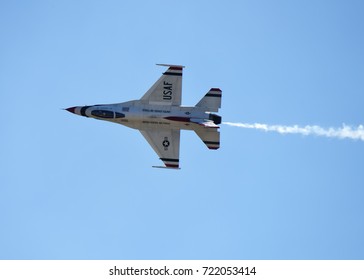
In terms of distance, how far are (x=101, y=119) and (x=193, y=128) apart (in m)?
6.56

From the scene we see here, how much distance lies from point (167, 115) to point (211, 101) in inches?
126

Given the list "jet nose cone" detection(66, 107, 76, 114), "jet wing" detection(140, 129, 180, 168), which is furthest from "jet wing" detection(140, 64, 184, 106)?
"jet nose cone" detection(66, 107, 76, 114)

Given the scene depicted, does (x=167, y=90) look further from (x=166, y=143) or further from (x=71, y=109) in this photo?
(x=71, y=109)

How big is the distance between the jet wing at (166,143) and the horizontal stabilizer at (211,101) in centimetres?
262

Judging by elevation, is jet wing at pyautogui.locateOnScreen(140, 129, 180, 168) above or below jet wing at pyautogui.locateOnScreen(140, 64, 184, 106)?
below

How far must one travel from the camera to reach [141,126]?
168 feet

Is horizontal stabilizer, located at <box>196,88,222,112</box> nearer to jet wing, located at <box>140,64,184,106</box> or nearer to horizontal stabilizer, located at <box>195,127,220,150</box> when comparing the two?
horizontal stabilizer, located at <box>195,127,220,150</box>

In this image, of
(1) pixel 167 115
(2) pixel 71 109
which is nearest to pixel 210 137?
(1) pixel 167 115

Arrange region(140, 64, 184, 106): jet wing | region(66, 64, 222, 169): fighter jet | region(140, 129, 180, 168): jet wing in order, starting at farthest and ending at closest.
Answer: region(140, 129, 180, 168): jet wing < region(140, 64, 184, 106): jet wing < region(66, 64, 222, 169): fighter jet

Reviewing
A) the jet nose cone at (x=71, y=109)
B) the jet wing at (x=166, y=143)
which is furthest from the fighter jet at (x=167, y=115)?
the jet nose cone at (x=71, y=109)

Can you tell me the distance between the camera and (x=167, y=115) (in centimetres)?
5025

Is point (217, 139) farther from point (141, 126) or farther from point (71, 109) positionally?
point (71, 109)

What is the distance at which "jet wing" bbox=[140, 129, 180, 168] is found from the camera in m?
51.6
